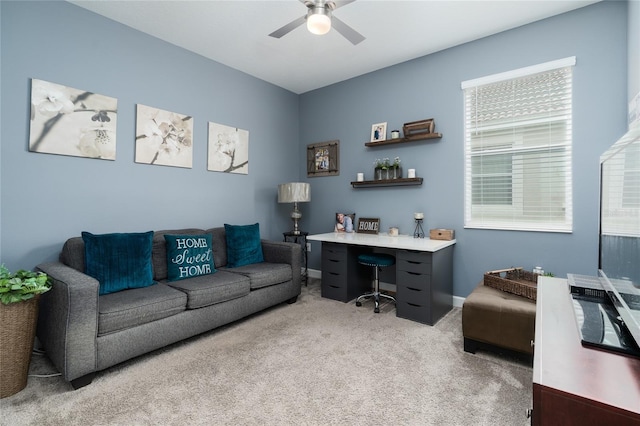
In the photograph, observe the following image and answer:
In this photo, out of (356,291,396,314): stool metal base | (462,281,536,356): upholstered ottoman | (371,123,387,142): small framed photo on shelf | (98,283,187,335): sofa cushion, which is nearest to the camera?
(98,283,187,335): sofa cushion

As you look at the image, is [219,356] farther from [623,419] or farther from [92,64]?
[92,64]

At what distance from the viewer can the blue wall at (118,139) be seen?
7.41 feet

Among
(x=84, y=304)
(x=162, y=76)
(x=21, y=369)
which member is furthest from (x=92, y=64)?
(x=21, y=369)

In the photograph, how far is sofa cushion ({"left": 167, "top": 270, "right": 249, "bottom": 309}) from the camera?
240cm

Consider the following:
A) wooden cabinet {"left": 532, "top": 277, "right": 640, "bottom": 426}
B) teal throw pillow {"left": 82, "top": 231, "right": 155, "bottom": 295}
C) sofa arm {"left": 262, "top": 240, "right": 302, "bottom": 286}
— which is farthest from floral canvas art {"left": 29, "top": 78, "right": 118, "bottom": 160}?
wooden cabinet {"left": 532, "top": 277, "right": 640, "bottom": 426}

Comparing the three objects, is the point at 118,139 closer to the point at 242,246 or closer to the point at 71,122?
the point at 71,122

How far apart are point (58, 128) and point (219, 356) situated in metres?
2.24

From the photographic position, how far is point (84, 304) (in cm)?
179

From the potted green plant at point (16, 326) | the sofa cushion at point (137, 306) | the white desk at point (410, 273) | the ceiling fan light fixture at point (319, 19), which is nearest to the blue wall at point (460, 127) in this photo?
the white desk at point (410, 273)

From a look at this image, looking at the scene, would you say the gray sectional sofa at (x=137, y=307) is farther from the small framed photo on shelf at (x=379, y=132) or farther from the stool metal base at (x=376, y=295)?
the small framed photo on shelf at (x=379, y=132)

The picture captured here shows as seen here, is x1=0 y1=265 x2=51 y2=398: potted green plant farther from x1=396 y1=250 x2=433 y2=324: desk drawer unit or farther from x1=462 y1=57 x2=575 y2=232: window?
x1=462 y1=57 x2=575 y2=232: window

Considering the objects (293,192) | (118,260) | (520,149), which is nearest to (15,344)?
(118,260)

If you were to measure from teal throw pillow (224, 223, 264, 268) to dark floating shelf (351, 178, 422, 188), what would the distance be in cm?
150

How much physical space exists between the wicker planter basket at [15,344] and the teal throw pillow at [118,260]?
1.51ft
